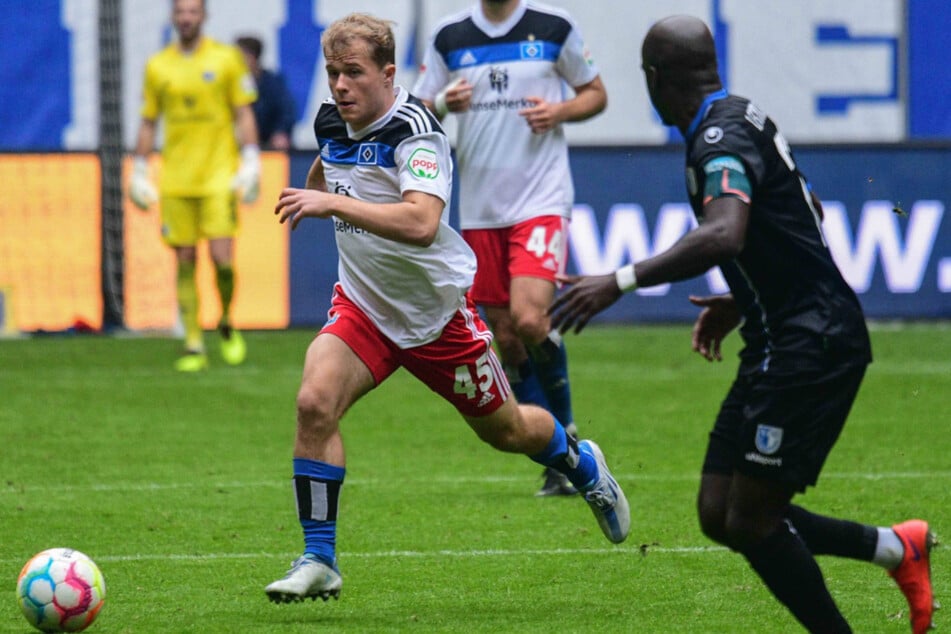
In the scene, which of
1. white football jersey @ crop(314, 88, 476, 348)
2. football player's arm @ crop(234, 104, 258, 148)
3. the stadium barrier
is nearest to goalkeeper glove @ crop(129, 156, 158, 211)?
football player's arm @ crop(234, 104, 258, 148)

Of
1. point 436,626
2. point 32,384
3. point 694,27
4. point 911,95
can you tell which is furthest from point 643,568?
point 911,95

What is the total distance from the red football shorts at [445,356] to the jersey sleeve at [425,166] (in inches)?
21.5

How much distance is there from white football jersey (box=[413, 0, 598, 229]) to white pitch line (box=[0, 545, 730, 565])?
229cm

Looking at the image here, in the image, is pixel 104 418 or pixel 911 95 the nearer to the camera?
pixel 104 418

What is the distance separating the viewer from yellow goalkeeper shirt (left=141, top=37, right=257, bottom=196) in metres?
12.9

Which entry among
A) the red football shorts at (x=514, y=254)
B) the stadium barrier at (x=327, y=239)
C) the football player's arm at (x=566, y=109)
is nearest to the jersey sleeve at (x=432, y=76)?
the football player's arm at (x=566, y=109)

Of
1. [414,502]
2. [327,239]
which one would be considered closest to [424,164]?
[414,502]

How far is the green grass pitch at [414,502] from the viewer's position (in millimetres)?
5816

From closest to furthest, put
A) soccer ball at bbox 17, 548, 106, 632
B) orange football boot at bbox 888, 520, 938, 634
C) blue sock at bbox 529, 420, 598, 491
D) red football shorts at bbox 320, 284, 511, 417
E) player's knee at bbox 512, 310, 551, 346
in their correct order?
orange football boot at bbox 888, 520, 938, 634 → soccer ball at bbox 17, 548, 106, 632 → red football shorts at bbox 320, 284, 511, 417 → blue sock at bbox 529, 420, 598, 491 → player's knee at bbox 512, 310, 551, 346

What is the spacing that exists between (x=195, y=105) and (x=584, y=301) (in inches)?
349

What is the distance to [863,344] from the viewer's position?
16.1ft

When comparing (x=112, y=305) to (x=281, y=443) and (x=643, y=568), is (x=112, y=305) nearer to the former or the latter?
(x=281, y=443)

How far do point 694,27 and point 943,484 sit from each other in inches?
156

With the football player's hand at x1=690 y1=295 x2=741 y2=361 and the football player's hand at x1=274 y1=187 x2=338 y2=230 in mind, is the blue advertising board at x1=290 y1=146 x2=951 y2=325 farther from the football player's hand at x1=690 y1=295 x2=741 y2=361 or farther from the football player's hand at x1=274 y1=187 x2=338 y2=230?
the football player's hand at x1=274 y1=187 x2=338 y2=230
